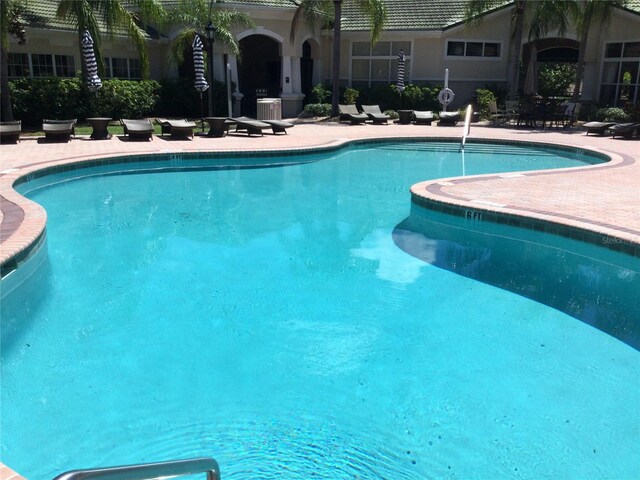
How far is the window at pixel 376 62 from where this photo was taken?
90.0ft

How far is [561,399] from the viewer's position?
4.77 meters

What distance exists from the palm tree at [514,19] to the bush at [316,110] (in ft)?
22.8

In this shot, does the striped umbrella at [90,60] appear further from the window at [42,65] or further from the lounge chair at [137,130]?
the window at [42,65]

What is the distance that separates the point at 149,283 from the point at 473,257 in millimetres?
4453

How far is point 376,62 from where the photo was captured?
91.3 ft

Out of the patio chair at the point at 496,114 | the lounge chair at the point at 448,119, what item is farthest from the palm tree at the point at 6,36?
the patio chair at the point at 496,114

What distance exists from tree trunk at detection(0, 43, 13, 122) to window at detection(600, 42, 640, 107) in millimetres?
22622

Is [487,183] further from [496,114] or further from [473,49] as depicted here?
[473,49]

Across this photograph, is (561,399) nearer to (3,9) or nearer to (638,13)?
(3,9)

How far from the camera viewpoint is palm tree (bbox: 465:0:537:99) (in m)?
23.9

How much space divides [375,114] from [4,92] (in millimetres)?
13431

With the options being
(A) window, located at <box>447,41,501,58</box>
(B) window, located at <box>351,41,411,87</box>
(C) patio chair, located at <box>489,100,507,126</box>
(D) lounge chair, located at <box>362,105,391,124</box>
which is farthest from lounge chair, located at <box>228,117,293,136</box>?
(A) window, located at <box>447,41,501,58</box>

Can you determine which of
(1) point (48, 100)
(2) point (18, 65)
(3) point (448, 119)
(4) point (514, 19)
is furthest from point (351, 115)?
(2) point (18, 65)

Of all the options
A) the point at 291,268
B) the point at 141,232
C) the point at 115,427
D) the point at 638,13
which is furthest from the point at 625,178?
the point at 638,13
